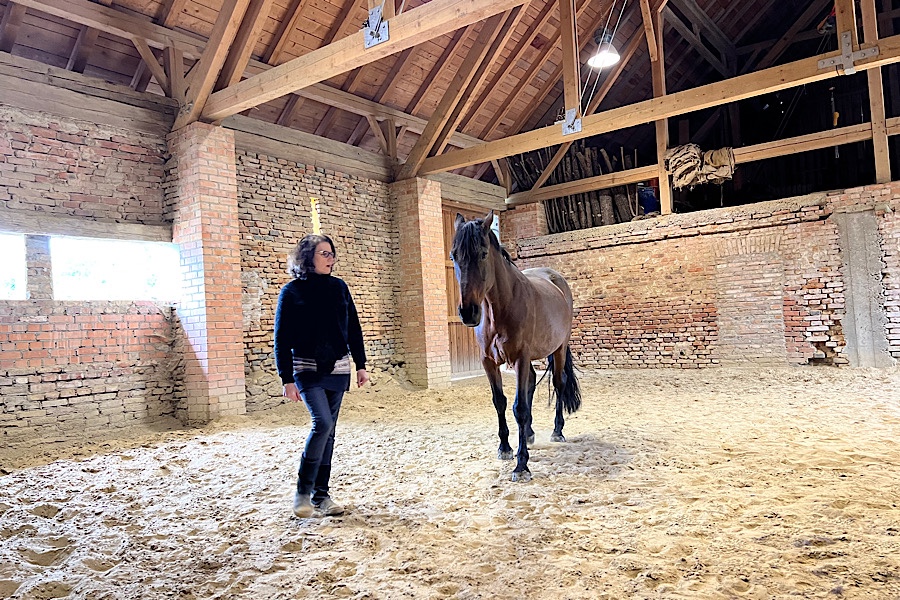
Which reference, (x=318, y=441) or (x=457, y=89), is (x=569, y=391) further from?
(x=457, y=89)

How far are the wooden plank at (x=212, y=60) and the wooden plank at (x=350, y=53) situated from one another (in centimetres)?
14

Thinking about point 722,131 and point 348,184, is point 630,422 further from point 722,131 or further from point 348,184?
point 722,131

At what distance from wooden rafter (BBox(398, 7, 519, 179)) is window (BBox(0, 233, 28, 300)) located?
19.4 feet

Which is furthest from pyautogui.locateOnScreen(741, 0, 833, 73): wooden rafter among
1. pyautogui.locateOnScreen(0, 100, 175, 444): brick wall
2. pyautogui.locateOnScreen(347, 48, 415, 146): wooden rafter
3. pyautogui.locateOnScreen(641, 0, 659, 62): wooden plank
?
pyautogui.locateOnScreen(0, 100, 175, 444): brick wall

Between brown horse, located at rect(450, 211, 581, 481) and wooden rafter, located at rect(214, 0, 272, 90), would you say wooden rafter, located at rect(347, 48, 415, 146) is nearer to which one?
wooden rafter, located at rect(214, 0, 272, 90)

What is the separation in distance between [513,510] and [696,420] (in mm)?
3485

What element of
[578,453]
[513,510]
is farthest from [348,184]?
[513,510]

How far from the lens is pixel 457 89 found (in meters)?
9.38

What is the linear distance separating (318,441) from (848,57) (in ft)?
24.1

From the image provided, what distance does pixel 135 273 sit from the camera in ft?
22.4

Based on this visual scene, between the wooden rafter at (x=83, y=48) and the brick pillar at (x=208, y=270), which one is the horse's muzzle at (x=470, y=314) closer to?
the brick pillar at (x=208, y=270)

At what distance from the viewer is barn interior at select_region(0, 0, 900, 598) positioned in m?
5.75

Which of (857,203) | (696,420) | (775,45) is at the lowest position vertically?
(696,420)

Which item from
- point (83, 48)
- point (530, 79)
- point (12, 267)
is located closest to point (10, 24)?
point (83, 48)
